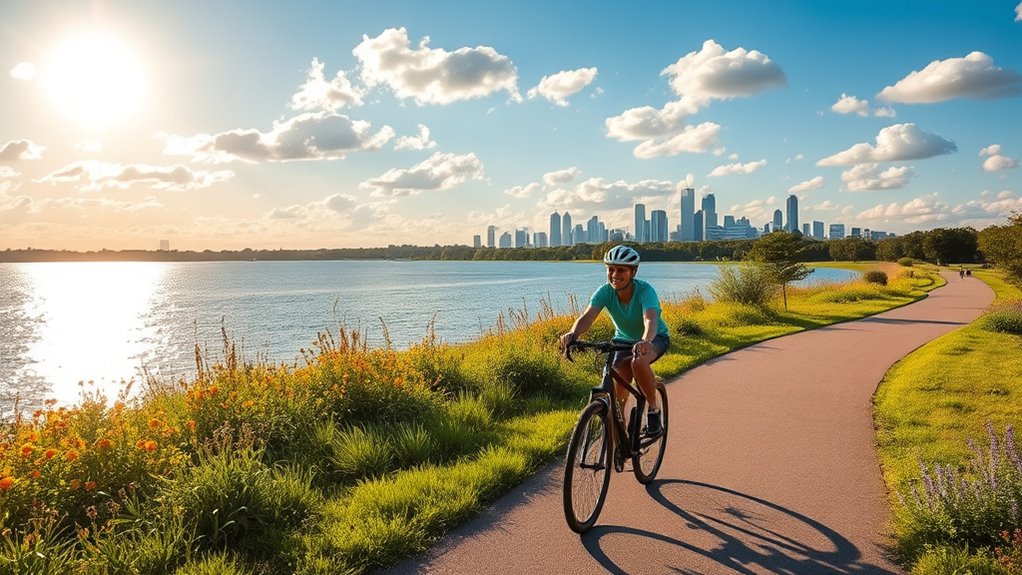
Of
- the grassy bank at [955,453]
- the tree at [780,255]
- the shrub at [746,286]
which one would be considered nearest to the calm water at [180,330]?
the shrub at [746,286]

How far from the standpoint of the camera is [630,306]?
5.09 meters

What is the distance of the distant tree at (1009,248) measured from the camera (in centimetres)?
2136

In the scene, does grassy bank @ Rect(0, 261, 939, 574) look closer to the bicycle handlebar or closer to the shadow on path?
the shadow on path

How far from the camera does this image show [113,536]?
4055 millimetres

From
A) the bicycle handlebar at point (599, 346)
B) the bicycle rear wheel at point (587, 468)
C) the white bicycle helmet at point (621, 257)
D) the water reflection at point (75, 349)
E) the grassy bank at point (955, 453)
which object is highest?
the white bicycle helmet at point (621, 257)

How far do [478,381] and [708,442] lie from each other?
3.63 m

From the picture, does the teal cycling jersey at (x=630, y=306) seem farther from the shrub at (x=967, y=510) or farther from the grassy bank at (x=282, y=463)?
the shrub at (x=967, y=510)

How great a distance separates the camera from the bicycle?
443 centimetres

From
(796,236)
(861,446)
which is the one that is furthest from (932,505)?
(796,236)

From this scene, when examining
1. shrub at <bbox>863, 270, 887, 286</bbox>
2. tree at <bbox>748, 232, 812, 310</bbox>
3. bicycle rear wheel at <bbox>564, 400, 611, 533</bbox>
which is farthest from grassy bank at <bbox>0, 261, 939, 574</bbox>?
shrub at <bbox>863, 270, 887, 286</bbox>

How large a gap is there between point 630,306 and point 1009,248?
25274 millimetres

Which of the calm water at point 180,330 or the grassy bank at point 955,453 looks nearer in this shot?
the grassy bank at point 955,453

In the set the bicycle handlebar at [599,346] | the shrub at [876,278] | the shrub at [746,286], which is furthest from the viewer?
the shrub at [876,278]

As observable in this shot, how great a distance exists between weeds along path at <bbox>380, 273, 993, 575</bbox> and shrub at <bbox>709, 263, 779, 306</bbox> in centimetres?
1489
